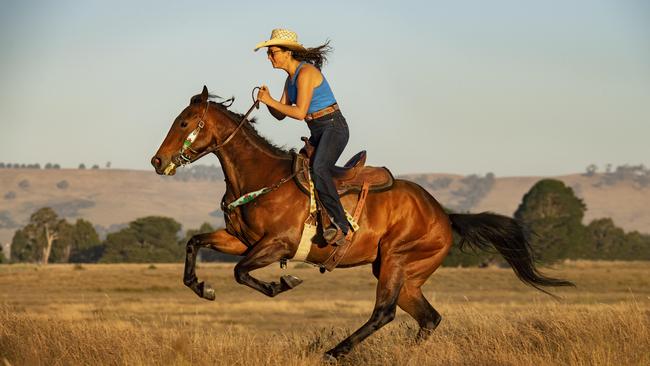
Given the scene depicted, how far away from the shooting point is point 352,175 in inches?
432

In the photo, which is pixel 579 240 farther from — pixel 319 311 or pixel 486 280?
pixel 319 311

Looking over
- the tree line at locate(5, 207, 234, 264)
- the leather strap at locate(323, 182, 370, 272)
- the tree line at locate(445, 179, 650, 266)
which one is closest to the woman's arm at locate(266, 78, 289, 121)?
the leather strap at locate(323, 182, 370, 272)

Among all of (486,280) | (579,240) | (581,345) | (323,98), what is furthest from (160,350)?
(579,240)

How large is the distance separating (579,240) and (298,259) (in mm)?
77392

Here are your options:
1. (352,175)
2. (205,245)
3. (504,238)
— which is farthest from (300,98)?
(504,238)

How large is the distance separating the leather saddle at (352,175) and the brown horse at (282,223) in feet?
0.29

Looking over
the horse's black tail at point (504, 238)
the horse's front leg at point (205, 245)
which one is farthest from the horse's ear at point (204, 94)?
the horse's black tail at point (504, 238)

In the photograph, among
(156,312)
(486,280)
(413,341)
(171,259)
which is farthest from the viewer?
(171,259)

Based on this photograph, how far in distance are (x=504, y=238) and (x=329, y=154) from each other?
3.36 meters

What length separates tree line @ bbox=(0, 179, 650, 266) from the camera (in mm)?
86375

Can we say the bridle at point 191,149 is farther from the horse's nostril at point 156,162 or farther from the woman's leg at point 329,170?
the woman's leg at point 329,170

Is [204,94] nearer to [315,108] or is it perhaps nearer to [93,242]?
[315,108]

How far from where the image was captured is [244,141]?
10.9 metres

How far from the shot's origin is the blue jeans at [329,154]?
1053cm
